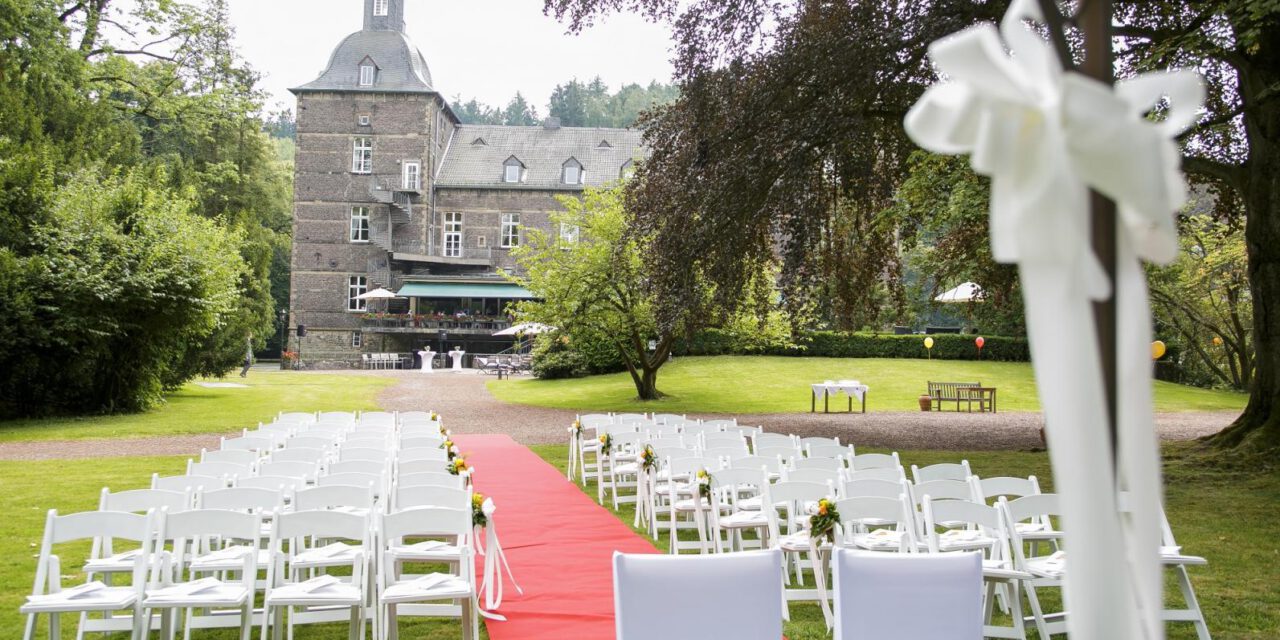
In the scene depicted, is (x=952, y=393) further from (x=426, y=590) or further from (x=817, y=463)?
(x=426, y=590)

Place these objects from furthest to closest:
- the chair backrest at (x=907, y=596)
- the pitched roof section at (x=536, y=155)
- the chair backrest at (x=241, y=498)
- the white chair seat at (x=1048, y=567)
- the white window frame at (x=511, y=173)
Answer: the pitched roof section at (x=536, y=155) < the white window frame at (x=511, y=173) < the chair backrest at (x=241, y=498) < the white chair seat at (x=1048, y=567) < the chair backrest at (x=907, y=596)

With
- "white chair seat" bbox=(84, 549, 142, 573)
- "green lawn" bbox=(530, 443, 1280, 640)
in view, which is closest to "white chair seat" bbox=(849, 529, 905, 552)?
"green lawn" bbox=(530, 443, 1280, 640)

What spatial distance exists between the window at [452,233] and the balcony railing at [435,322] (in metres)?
6.09

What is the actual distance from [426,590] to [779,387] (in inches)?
1049

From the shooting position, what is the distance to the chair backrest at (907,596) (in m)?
4.33

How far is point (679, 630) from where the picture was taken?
13.7 feet

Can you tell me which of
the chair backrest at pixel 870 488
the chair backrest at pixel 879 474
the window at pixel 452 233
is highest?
the window at pixel 452 233

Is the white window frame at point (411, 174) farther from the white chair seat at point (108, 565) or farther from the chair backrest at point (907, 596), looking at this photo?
the chair backrest at point (907, 596)

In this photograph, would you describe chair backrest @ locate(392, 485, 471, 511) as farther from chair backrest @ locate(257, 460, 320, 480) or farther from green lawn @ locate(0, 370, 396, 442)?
green lawn @ locate(0, 370, 396, 442)

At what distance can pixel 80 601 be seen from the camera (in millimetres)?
5168

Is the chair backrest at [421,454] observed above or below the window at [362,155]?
below

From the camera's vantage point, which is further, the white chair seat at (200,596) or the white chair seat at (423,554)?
the white chair seat at (423,554)

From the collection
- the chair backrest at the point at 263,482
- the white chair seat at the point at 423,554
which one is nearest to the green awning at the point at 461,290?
the chair backrest at the point at 263,482

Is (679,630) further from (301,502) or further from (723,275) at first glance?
(723,275)
